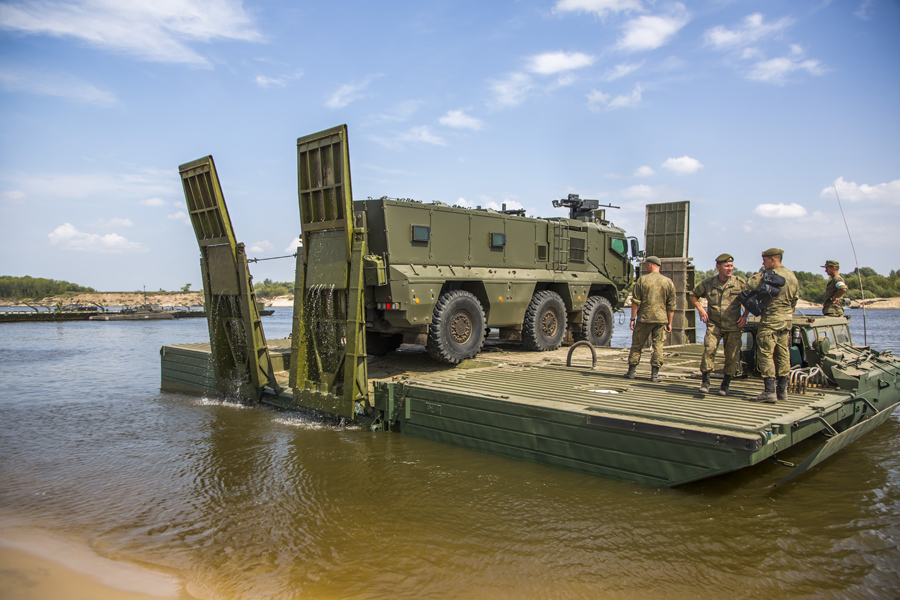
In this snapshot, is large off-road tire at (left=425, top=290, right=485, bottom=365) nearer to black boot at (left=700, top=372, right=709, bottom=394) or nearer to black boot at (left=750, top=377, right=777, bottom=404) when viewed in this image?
black boot at (left=700, top=372, right=709, bottom=394)

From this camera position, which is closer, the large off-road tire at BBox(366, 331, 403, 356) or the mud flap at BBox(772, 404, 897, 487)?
the mud flap at BBox(772, 404, 897, 487)

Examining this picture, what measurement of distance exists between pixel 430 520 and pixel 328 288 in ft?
12.4

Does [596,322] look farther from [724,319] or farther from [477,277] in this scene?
A: [724,319]

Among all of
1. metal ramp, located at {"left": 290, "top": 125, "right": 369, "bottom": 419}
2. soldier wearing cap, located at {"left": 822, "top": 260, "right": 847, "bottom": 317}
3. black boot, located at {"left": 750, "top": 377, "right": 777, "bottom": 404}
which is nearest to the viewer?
black boot, located at {"left": 750, "top": 377, "right": 777, "bottom": 404}

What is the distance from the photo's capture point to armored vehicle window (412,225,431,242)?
8.86 metres

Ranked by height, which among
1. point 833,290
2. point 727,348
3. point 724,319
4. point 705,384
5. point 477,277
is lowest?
point 705,384

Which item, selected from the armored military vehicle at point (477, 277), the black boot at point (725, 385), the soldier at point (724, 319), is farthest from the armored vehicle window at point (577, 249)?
the black boot at point (725, 385)

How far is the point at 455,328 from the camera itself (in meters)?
9.23

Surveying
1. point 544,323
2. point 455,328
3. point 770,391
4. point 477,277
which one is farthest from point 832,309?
point 455,328

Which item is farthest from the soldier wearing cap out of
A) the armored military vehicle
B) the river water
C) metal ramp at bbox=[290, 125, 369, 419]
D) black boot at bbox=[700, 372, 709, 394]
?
metal ramp at bbox=[290, 125, 369, 419]

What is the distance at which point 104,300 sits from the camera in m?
99.9

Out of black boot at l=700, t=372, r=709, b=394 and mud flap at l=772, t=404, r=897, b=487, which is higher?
black boot at l=700, t=372, r=709, b=394

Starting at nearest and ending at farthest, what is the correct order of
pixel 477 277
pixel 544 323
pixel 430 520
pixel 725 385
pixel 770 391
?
pixel 430 520, pixel 770 391, pixel 725 385, pixel 477 277, pixel 544 323

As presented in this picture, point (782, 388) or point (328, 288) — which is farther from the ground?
point (328, 288)
